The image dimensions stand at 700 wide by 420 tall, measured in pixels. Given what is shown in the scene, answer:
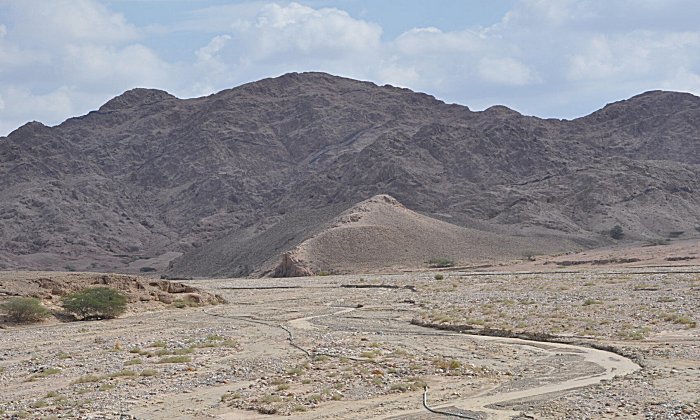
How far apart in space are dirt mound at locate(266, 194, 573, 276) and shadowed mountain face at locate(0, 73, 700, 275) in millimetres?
2285

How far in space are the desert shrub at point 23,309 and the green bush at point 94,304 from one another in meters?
1.90

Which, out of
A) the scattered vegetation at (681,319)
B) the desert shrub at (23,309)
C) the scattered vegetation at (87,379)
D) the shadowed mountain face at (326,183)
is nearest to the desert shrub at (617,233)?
the shadowed mountain face at (326,183)

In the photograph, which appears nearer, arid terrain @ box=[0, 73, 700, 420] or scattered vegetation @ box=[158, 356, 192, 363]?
arid terrain @ box=[0, 73, 700, 420]

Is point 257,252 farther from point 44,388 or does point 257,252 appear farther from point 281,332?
point 44,388

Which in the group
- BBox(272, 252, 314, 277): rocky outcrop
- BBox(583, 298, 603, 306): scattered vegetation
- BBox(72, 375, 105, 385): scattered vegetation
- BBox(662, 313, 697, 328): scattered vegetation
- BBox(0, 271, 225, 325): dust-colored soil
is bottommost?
BBox(72, 375, 105, 385): scattered vegetation

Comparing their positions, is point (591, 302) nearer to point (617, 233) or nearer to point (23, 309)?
point (23, 309)

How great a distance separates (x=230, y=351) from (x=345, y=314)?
1408 cm

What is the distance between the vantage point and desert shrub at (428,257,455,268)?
8667 centimetres

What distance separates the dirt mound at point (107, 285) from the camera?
4250cm

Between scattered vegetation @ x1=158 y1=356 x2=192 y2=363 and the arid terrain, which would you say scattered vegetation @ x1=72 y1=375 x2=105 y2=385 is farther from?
scattered vegetation @ x1=158 y1=356 x2=192 y2=363

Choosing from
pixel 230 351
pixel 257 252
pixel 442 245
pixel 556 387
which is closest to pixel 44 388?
pixel 230 351

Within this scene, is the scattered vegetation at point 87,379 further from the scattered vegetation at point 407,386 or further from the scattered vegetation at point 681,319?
the scattered vegetation at point 681,319

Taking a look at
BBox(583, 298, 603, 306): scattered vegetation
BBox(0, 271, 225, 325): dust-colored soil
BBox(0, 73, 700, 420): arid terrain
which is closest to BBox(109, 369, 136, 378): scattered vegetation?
BBox(0, 73, 700, 420): arid terrain

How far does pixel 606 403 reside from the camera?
16.7 meters
